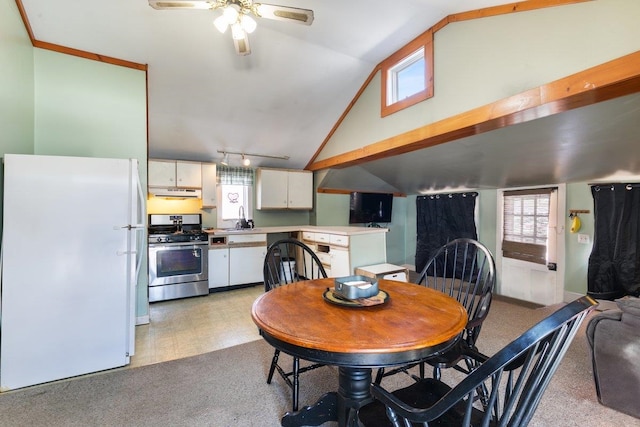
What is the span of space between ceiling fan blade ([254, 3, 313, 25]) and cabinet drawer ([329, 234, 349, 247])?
251cm

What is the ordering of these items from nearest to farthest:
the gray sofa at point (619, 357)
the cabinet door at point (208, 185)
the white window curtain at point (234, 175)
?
the gray sofa at point (619, 357) < the cabinet door at point (208, 185) < the white window curtain at point (234, 175)

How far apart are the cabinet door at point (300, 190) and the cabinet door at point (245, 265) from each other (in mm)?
1081

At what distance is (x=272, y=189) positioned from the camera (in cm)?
511

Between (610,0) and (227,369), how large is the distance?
360cm

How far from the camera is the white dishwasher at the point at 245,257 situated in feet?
14.5

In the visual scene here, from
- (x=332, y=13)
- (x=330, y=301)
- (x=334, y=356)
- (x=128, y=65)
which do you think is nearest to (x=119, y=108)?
(x=128, y=65)

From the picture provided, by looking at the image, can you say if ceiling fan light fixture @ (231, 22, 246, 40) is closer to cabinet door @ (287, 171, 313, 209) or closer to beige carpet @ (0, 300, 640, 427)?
beige carpet @ (0, 300, 640, 427)

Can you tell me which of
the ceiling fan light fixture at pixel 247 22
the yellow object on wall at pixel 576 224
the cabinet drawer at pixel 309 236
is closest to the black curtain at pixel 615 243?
the yellow object on wall at pixel 576 224

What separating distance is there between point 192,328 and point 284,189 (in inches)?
110

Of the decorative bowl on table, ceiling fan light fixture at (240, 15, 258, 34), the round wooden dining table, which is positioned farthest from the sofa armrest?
ceiling fan light fixture at (240, 15, 258, 34)

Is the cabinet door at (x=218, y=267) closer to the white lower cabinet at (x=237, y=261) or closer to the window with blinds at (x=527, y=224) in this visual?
the white lower cabinet at (x=237, y=261)

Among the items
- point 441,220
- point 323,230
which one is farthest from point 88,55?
point 441,220

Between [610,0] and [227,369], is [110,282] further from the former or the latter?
[610,0]

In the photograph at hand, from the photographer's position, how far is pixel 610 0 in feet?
5.92
